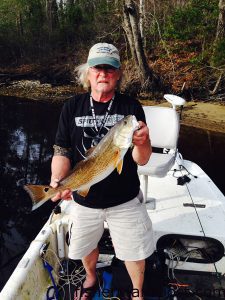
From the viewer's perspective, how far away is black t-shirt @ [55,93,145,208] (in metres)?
2.68

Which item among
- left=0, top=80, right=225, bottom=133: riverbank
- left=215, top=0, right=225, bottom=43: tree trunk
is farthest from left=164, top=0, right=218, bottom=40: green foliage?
left=0, top=80, right=225, bottom=133: riverbank

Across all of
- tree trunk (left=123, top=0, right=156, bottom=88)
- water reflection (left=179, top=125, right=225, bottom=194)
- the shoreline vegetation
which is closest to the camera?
water reflection (left=179, top=125, right=225, bottom=194)

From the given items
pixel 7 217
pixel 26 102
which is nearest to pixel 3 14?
pixel 26 102

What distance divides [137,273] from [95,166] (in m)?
1.19

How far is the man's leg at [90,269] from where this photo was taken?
3.22m

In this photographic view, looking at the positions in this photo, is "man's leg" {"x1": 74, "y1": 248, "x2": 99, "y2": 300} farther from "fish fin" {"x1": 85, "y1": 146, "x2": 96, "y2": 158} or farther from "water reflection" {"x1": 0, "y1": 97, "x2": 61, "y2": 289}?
"water reflection" {"x1": 0, "y1": 97, "x2": 61, "y2": 289}

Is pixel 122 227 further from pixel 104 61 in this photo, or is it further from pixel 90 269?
pixel 104 61

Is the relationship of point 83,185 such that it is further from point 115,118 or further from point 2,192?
point 2,192

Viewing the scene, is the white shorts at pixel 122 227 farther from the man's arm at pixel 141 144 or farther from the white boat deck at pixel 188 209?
the white boat deck at pixel 188 209

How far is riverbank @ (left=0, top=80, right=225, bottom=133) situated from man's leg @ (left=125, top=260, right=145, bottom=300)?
9821 millimetres

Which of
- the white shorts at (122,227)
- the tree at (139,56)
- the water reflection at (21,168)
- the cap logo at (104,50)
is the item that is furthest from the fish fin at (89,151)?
the tree at (139,56)

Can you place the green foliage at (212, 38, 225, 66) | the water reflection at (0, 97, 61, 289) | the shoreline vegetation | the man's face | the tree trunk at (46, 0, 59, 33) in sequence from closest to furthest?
the man's face, the water reflection at (0, 97, 61, 289), the green foliage at (212, 38, 225, 66), the shoreline vegetation, the tree trunk at (46, 0, 59, 33)

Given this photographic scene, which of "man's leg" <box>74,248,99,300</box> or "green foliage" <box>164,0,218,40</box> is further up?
"green foliage" <box>164,0,218,40</box>

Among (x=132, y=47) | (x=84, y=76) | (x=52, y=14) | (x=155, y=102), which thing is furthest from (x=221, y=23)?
(x=52, y=14)
